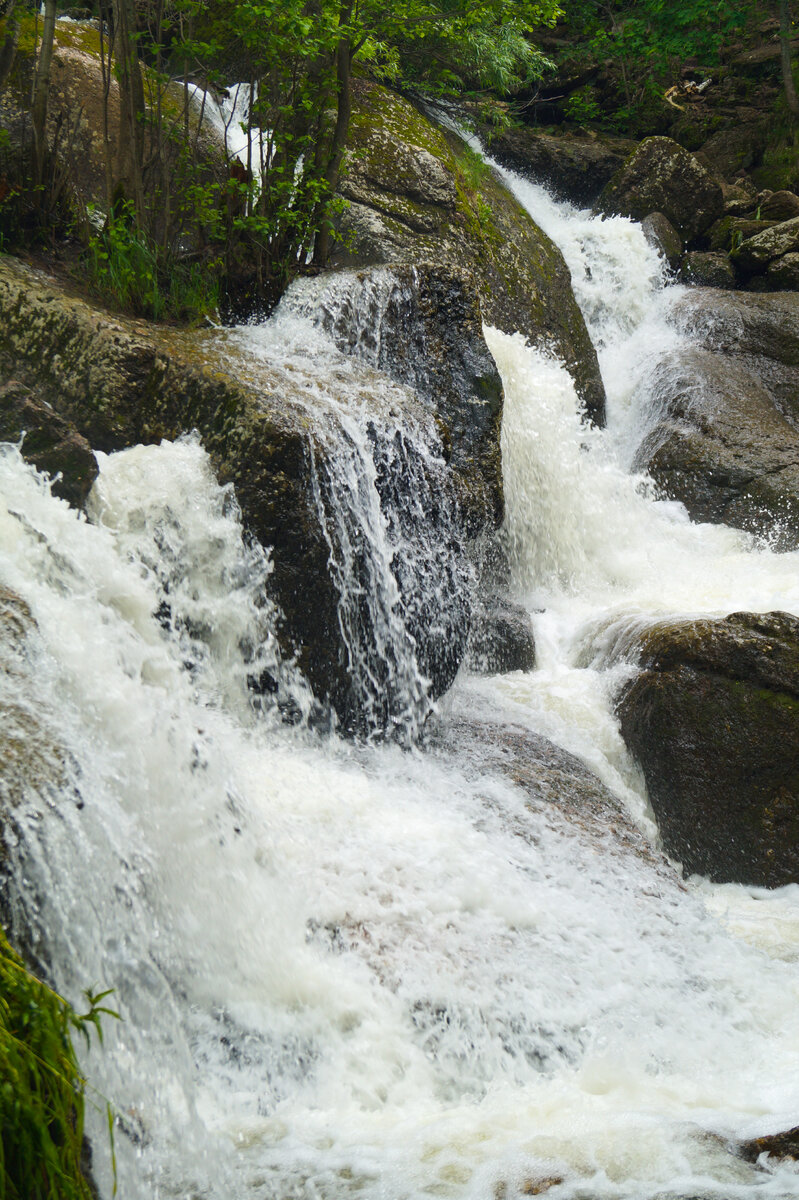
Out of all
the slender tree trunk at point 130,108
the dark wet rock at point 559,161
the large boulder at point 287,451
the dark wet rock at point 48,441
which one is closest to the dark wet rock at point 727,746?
the large boulder at point 287,451

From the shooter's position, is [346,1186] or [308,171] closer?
[346,1186]

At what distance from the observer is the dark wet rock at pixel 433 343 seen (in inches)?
232

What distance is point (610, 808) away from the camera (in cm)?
434

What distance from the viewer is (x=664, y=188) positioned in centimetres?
1053

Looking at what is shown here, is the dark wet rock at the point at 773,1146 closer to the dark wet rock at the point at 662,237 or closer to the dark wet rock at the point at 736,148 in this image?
the dark wet rock at the point at 662,237

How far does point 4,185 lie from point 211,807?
4.14 metres

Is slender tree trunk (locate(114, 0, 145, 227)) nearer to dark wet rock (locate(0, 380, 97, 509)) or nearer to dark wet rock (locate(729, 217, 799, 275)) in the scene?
dark wet rock (locate(0, 380, 97, 509))

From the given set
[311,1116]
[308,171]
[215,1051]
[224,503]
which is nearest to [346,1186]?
[311,1116]

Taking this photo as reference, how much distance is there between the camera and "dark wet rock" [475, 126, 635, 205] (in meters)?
11.0

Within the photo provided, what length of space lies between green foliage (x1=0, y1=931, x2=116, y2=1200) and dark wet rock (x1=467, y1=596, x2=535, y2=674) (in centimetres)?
428

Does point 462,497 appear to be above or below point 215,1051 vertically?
above

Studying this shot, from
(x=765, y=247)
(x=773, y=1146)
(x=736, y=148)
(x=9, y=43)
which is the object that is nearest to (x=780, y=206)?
(x=765, y=247)

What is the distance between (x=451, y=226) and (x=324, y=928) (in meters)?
6.79

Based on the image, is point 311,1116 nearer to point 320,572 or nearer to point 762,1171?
point 762,1171
